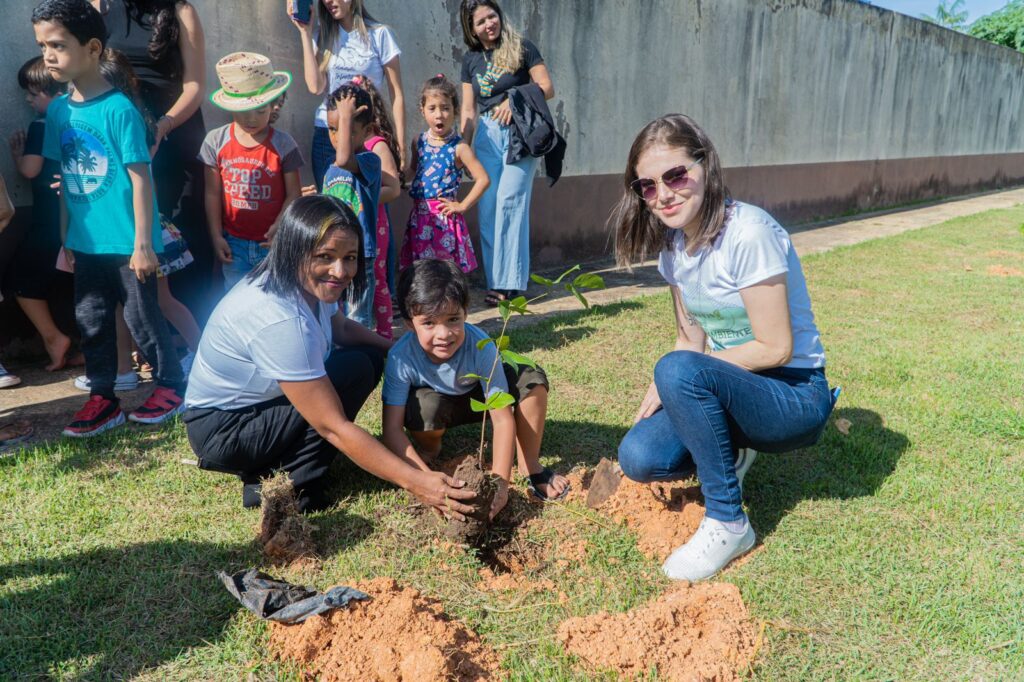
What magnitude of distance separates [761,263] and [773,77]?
982cm

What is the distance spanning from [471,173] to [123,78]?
2129 mm

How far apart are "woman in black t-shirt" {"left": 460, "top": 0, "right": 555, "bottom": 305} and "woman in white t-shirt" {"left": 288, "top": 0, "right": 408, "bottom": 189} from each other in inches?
24.5

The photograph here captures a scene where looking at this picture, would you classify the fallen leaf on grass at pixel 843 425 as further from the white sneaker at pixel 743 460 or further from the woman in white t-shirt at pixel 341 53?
the woman in white t-shirt at pixel 341 53

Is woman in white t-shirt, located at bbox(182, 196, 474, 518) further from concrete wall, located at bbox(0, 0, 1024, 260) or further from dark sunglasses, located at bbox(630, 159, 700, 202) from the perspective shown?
concrete wall, located at bbox(0, 0, 1024, 260)

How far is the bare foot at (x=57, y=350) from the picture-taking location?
174 inches

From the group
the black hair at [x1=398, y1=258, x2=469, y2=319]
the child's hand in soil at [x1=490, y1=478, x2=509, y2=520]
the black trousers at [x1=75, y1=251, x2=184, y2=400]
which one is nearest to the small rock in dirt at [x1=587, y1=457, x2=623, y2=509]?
the child's hand in soil at [x1=490, y1=478, x2=509, y2=520]

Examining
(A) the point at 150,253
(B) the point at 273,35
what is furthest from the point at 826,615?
(B) the point at 273,35

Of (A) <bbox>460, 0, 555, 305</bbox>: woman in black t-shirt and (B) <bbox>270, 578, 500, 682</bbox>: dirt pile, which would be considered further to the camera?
(A) <bbox>460, 0, 555, 305</bbox>: woman in black t-shirt

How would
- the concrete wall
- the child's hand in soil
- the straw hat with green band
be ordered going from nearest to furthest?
the child's hand in soil
the straw hat with green band
the concrete wall

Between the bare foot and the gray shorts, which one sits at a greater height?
the gray shorts

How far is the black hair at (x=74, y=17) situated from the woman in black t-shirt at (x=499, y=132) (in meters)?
2.57

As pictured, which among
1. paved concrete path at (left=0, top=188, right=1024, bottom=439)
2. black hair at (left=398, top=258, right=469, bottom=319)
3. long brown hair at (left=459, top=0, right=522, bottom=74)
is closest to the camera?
black hair at (left=398, top=258, right=469, bottom=319)

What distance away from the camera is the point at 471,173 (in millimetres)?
5289

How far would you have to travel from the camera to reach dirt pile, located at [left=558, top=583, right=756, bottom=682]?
224 cm
